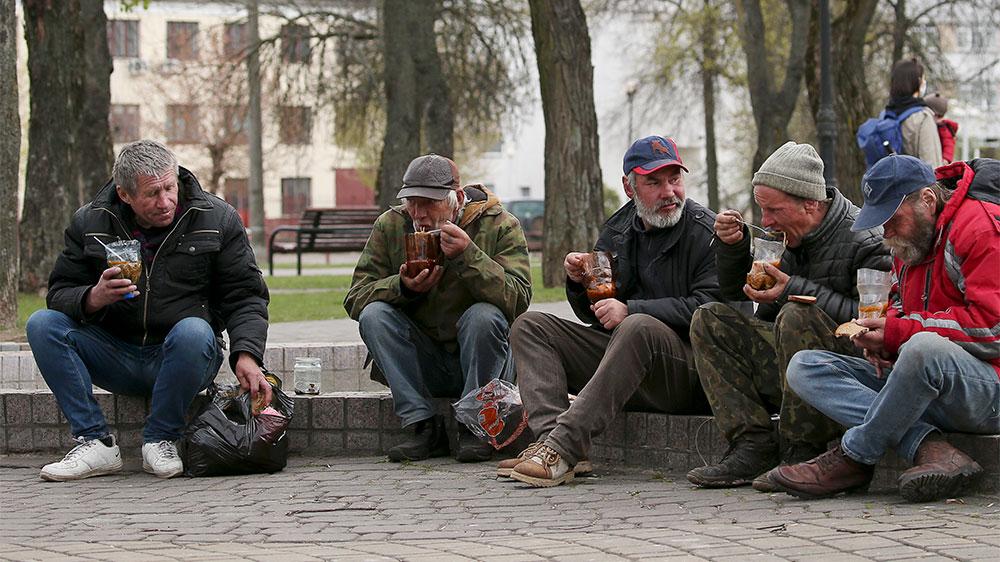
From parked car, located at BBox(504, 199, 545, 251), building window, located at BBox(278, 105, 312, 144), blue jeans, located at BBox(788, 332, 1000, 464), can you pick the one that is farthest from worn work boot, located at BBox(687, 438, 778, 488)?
parked car, located at BBox(504, 199, 545, 251)

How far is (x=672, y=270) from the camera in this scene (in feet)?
21.8

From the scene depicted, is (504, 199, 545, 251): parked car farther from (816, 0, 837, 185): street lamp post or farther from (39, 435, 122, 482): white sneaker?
(39, 435, 122, 482): white sneaker

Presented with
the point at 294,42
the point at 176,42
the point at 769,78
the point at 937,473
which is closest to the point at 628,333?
the point at 937,473

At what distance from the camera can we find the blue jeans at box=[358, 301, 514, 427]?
6996 mm

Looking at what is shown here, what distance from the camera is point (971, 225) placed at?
5297mm

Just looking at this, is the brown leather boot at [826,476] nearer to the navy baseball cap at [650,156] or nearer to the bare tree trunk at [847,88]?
the navy baseball cap at [650,156]

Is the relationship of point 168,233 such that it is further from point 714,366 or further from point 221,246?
point 714,366

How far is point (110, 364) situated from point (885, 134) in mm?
6143

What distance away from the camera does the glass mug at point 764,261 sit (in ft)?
19.3

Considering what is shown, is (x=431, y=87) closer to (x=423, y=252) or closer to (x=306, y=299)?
(x=306, y=299)

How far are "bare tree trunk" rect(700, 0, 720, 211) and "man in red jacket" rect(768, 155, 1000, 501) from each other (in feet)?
83.6

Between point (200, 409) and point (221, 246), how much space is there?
2.61 feet

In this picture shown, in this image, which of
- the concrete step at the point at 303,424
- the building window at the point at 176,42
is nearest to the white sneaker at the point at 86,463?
the concrete step at the point at 303,424

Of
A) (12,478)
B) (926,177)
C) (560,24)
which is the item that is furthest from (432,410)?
(560,24)
